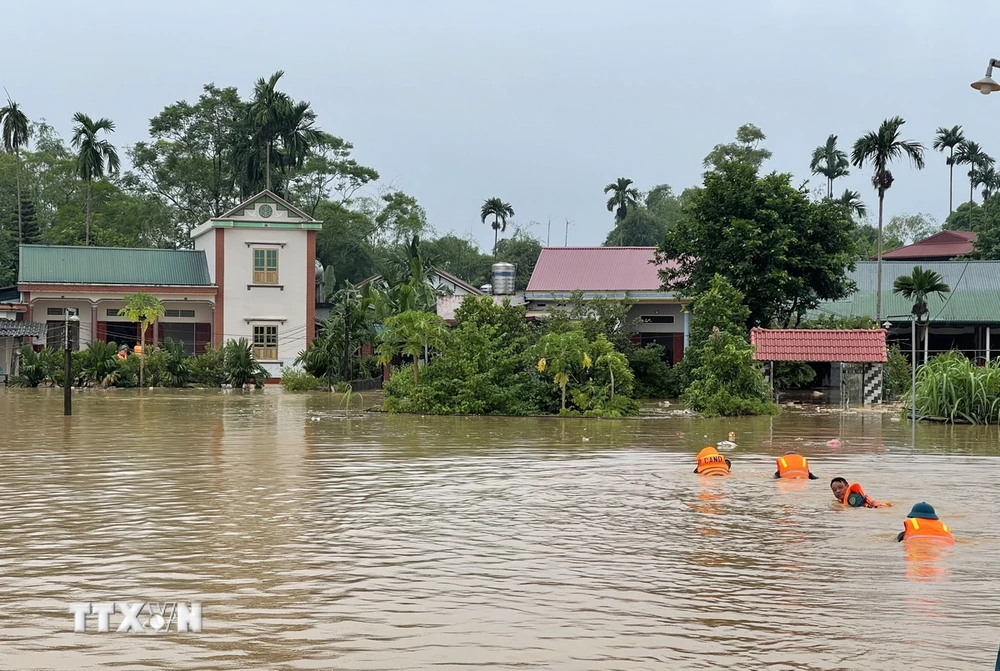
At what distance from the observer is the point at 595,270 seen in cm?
5009

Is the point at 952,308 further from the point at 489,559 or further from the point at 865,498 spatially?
the point at 489,559

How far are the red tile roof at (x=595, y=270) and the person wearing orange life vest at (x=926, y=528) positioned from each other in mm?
35747

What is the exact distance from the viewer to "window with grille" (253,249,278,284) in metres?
51.6

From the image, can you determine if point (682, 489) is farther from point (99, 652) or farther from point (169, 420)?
point (169, 420)

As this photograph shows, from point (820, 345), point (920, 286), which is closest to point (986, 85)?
point (820, 345)

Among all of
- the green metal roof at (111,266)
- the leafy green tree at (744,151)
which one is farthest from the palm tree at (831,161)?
the green metal roof at (111,266)

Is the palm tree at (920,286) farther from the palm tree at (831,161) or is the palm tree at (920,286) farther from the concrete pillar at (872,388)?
the palm tree at (831,161)

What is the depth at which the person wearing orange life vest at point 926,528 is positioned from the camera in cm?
1174

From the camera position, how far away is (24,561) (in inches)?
418

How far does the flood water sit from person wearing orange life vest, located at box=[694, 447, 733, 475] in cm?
20

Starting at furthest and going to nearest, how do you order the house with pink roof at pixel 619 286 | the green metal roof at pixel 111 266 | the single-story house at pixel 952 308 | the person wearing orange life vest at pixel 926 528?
the green metal roof at pixel 111 266 → the house with pink roof at pixel 619 286 → the single-story house at pixel 952 308 → the person wearing orange life vest at pixel 926 528

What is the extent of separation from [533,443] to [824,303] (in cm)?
2779

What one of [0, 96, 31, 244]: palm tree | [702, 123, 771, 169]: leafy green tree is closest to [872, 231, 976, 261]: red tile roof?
[702, 123, 771, 169]: leafy green tree

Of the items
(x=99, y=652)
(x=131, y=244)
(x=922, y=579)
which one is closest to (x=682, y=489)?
(x=922, y=579)
